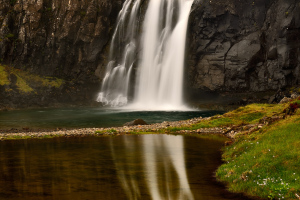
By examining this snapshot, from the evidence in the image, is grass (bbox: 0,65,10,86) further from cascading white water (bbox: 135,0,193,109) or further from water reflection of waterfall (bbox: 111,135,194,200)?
water reflection of waterfall (bbox: 111,135,194,200)

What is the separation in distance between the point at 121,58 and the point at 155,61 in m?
10.5

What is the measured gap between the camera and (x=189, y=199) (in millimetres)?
10891

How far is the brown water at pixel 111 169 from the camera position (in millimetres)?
11625

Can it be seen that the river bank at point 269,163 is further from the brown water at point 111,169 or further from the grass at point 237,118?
the grass at point 237,118

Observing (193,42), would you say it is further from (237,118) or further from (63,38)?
(237,118)

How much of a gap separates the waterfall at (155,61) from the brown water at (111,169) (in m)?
42.3

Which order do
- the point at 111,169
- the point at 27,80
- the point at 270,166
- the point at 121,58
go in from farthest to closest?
the point at 121,58 → the point at 27,80 → the point at 111,169 → the point at 270,166

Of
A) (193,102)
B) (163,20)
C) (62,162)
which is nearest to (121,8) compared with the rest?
(163,20)

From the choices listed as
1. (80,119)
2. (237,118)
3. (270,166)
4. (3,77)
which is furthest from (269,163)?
(3,77)

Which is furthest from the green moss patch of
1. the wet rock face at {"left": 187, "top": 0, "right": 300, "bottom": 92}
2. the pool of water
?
the wet rock face at {"left": 187, "top": 0, "right": 300, "bottom": 92}

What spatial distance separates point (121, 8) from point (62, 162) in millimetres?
67757

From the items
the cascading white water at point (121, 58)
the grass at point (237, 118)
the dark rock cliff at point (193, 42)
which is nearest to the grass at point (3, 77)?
the dark rock cliff at point (193, 42)

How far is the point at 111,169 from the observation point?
1525 cm

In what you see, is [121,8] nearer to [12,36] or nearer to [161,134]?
[12,36]
